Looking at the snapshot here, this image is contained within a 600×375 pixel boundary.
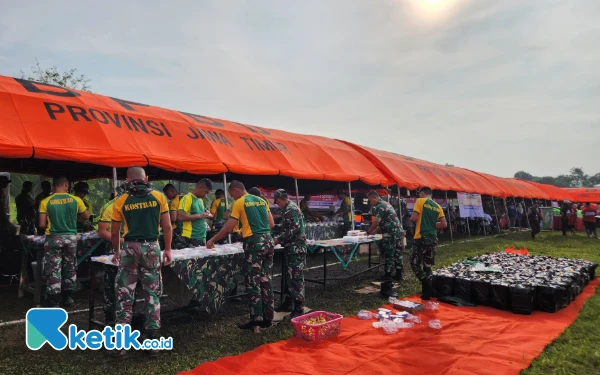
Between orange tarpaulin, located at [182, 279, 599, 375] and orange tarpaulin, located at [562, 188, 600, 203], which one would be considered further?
orange tarpaulin, located at [562, 188, 600, 203]

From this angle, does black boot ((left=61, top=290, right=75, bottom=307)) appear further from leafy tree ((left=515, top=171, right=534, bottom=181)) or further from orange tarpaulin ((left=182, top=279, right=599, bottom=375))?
leafy tree ((left=515, top=171, right=534, bottom=181))

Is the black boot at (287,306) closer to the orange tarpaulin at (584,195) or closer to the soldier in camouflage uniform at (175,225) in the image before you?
the soldier in camouflage uniform at (175,225)

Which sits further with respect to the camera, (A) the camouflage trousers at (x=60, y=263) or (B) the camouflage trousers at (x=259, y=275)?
(A) the camouflage trousers at (x=60, y=263)

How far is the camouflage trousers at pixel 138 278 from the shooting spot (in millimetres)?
4055

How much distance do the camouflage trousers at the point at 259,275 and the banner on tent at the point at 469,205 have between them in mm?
15794

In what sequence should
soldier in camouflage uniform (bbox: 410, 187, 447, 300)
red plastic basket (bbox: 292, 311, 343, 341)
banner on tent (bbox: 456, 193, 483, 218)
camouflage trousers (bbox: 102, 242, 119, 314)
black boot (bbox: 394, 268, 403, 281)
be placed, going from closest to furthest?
red plastic basket (bbox: 292, 311, 343, 341)
camouflage trousers (bbox: 102, 242, 119, 314)
soldier in camouflage uniform (bbox: 410, 187, 447, 300)
black boot (bbox: 394, 268, 403, 281)
banner on tent (bbox: 456, 193, 483, 218)

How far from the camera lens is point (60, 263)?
5875 mm

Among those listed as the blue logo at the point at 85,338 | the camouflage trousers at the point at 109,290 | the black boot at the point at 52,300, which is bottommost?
the blue logo at the point at 85,338

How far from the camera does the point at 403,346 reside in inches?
174

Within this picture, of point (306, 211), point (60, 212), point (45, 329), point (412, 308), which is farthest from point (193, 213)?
point (306, 211)

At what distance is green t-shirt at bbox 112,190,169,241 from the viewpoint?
4.05 meters

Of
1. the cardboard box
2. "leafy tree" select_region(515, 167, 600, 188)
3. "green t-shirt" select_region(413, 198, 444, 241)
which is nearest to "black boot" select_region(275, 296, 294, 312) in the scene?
the cardboard box

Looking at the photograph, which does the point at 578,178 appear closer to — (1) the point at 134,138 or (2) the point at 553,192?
(2) the point at 553,192

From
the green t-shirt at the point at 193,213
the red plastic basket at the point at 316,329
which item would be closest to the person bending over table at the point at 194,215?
the green t-shirt at the point at 193,213
